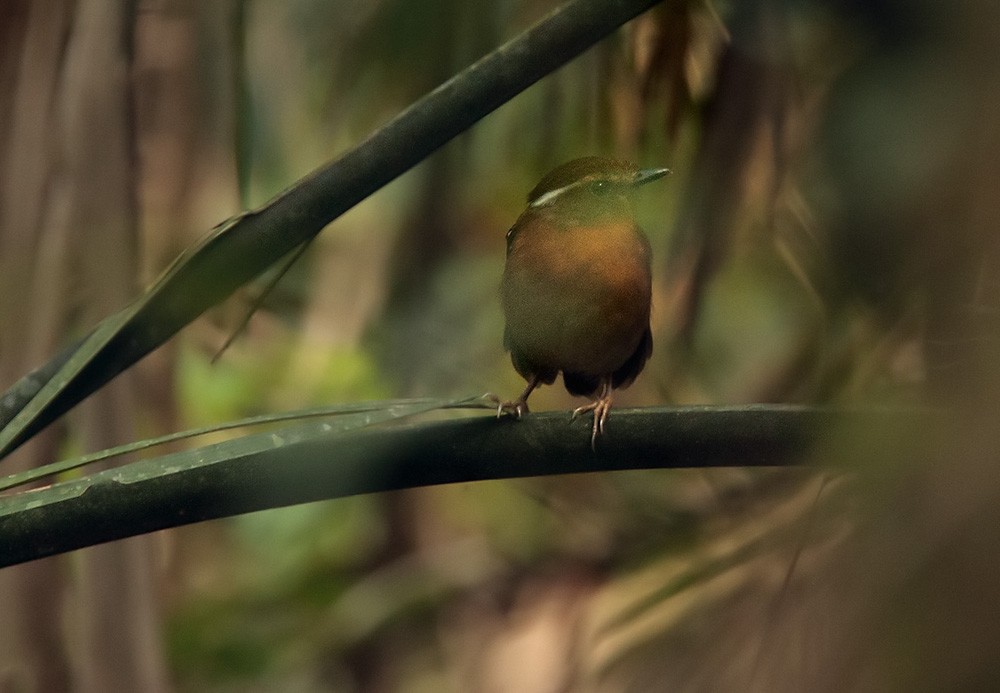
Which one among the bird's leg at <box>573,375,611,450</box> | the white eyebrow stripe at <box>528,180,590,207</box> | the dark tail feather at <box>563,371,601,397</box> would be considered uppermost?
the white eyebrow stripe at <box>528,180,590,207</box>

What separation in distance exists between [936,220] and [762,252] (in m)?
1.74

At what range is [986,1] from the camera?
0.42 metres

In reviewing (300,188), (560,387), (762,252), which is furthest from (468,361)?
(300,188)

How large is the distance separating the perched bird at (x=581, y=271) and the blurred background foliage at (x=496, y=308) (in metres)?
0.06

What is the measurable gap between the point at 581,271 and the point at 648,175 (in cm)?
15

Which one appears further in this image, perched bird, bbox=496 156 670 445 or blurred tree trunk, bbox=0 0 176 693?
perched bird, bbox=496 156 670 445

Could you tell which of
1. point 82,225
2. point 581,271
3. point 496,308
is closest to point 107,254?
point 82,225

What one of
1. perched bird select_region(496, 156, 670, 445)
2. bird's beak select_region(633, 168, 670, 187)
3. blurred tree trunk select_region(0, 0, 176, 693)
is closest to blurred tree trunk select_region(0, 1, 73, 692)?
blurred tree trunk select_region(0, 0, 176, 693)

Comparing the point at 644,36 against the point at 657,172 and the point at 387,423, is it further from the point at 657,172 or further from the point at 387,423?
the point at 387,423

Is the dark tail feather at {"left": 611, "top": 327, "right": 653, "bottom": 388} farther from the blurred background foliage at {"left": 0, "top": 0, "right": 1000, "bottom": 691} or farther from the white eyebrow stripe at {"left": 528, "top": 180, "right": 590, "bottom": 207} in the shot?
the white eyebrow stripe at {"left": 528, "top": 180, "right": 590, "bottom": 207}

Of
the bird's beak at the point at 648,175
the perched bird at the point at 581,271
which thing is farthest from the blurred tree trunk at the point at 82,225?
the bird's beak at the point at 648,175

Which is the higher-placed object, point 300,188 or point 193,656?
point 300,188

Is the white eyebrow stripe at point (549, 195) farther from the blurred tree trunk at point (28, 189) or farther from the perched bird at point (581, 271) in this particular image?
the blurred tree trunk at point (28, 189)

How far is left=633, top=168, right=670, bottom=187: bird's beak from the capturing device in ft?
5.00
